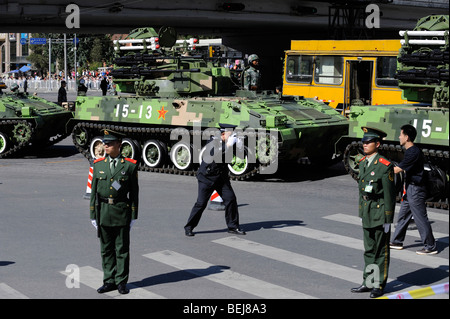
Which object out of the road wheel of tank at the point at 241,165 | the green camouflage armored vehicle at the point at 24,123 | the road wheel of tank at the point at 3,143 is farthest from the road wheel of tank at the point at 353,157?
the road wheel of tank at the point at 3,143

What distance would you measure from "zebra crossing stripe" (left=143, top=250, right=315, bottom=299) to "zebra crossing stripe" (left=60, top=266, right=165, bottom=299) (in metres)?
0.93

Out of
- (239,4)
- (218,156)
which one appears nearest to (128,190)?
(218,156)

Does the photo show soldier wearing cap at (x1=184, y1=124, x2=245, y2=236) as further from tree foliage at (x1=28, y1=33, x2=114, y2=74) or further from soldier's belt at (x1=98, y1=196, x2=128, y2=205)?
tree foliage at (x1=28, y1=33, x2=114, y2=74)

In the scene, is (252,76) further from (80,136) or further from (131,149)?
(80,136)

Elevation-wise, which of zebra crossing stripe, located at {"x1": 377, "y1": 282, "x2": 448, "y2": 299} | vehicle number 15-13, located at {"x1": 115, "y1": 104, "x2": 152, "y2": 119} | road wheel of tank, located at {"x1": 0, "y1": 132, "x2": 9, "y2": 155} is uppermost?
vehicle number 15-13, located at {"x1": 115, "y1": 104, "x2": 152, "y2": 119}

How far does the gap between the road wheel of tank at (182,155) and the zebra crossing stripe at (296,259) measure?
673 cm

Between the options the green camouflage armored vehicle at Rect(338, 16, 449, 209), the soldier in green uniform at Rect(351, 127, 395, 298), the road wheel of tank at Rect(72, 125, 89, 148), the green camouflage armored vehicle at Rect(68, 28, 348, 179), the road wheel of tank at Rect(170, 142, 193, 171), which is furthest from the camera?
the road wheel of tank at Rect(72, 125, 89, 148)

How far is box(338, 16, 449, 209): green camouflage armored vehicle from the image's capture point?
1434cm

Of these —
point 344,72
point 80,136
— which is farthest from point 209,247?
point 344,72

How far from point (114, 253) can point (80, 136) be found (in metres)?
13.0

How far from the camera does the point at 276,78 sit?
1897 inches

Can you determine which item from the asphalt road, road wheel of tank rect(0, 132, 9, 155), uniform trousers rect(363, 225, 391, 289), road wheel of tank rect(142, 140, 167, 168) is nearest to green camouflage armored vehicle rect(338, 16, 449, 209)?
the asphalt road

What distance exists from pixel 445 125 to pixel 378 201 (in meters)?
6.51
